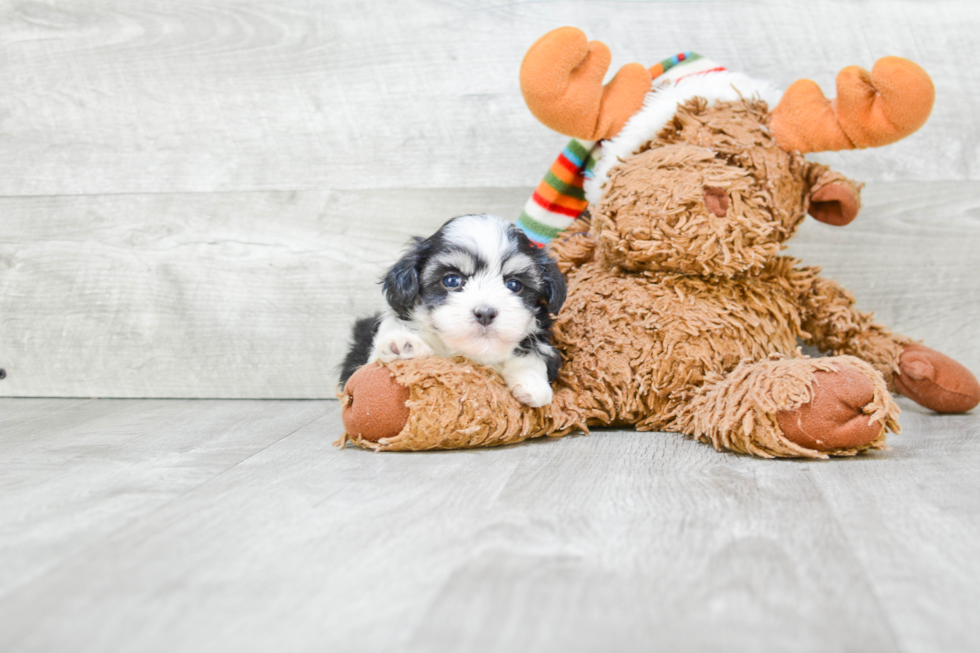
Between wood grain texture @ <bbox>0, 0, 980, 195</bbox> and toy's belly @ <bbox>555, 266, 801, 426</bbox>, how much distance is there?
2.02 feet

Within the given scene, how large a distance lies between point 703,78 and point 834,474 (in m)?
0.89

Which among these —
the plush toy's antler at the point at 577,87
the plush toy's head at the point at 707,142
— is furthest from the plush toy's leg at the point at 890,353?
the plush toy's antler at the point at 577,87

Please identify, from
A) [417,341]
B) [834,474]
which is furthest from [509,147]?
[834,474]

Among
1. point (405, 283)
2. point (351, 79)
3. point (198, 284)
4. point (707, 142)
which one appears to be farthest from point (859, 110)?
Answer: point (198, 284)

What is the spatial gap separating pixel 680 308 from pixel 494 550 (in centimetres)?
Answer: 80

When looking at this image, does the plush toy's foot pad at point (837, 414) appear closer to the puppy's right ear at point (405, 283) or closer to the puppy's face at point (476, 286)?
the puppy's face at point (476, 286)

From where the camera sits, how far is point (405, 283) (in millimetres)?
1473

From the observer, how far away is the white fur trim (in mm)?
1609

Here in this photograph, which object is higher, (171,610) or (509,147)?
(509,147)

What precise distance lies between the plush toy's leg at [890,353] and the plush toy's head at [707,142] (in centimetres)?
21

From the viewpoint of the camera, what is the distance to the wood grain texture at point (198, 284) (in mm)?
2152

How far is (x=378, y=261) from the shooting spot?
2150 millimetres

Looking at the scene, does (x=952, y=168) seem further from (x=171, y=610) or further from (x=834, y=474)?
(x=171, y=610)

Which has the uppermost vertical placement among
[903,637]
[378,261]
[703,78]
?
[703,78]
